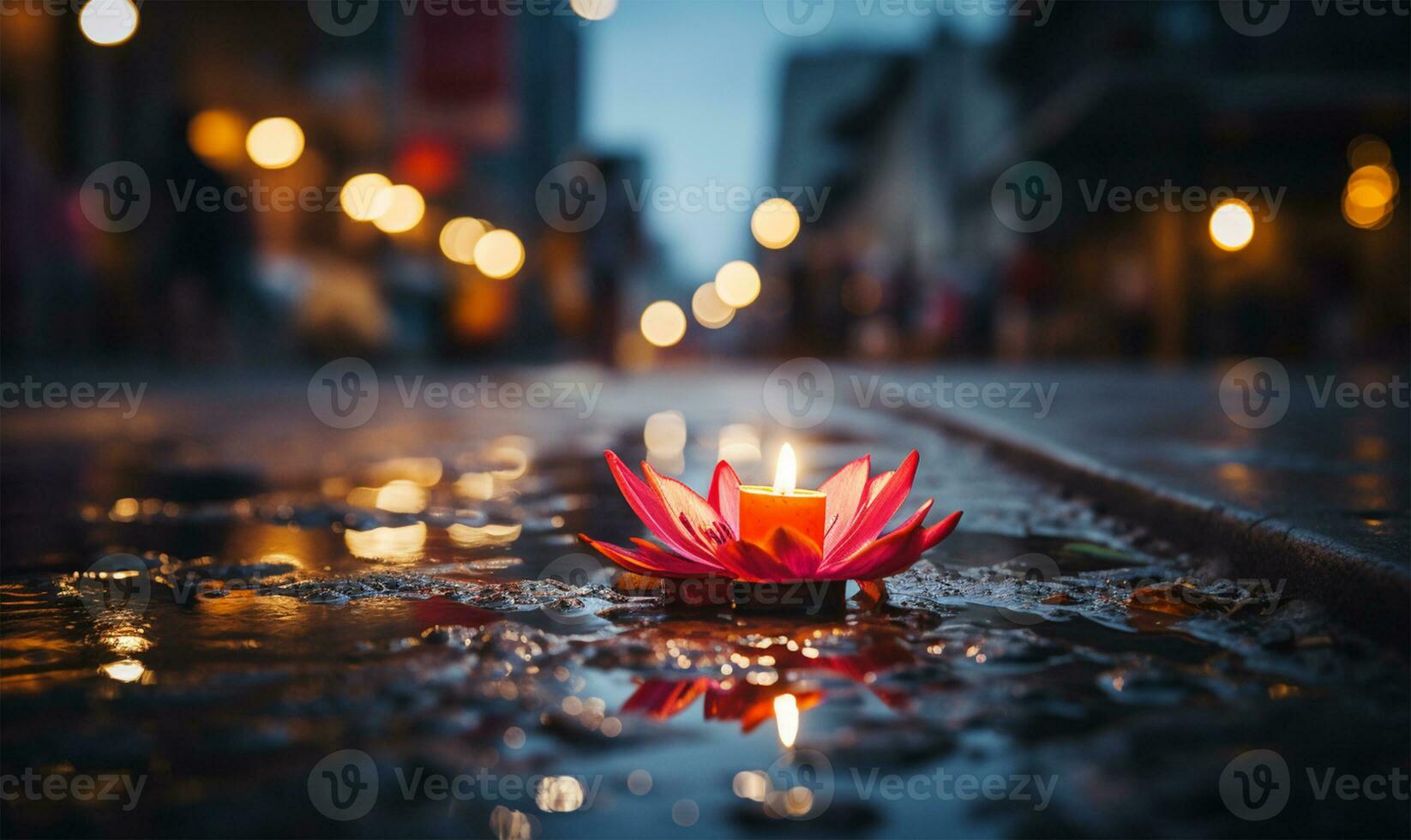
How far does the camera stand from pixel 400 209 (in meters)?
24.5

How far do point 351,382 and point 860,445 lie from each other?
36.8ft

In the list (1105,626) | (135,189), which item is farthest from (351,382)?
(1105,626)

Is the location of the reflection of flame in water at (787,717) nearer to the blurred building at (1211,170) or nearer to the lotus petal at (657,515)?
the lotus petal at (657,515)

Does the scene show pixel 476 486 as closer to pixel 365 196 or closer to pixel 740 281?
pixel 365 196

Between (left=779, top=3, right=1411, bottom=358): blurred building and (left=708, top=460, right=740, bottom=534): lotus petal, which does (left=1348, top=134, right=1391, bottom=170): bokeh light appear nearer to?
(left=779, top=3, right=1411, bottom=358): blurred building

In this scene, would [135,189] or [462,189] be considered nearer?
[135,189]

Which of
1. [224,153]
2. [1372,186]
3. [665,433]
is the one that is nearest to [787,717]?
[665,433]

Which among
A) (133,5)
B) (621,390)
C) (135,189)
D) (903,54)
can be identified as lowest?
(621,390)

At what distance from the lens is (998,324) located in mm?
32719

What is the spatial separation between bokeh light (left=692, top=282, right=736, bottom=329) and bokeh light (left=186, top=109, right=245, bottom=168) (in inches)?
2725

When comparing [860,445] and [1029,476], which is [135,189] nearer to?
[860,445]

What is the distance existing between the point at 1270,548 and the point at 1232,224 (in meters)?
21.0

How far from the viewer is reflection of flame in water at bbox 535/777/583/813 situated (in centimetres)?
136

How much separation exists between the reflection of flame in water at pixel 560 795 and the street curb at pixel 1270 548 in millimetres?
1375
